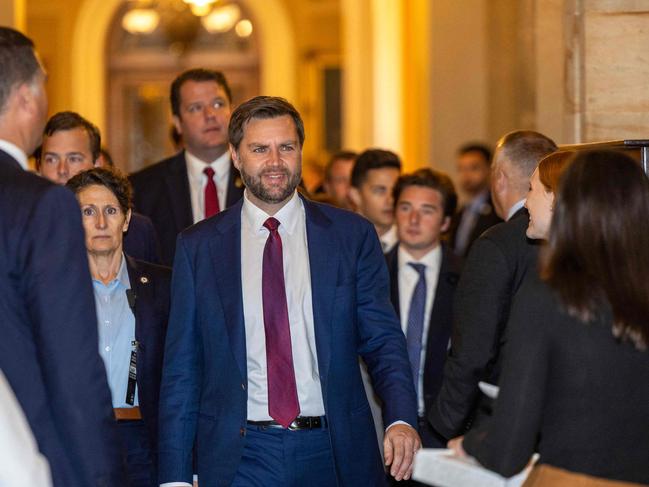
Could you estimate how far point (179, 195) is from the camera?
6145 mm

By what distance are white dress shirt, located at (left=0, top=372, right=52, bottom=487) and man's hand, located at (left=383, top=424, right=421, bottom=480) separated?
157cm

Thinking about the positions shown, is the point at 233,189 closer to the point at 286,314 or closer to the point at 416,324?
the point at 416,324

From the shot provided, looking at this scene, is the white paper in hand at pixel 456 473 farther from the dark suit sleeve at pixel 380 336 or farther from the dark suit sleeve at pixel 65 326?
Answer: the dark suit sleeve at pixel 380 336

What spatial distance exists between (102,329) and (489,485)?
1978mm

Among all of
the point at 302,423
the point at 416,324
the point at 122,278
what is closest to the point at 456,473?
the point at 302,423

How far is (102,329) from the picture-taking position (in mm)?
4551

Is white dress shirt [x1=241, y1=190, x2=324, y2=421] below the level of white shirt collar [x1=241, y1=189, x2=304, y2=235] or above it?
below

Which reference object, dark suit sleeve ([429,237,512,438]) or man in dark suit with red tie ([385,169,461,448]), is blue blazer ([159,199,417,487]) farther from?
man in dark suit with red tie ([385,169,461,448])

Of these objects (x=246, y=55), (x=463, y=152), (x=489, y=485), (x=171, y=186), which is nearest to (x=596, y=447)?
(x=489, y=485)

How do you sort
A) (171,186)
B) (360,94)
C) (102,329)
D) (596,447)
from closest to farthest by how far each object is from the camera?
(596,447), (102,329), (171,186), (360,94)

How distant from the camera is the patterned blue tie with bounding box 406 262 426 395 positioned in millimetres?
5590

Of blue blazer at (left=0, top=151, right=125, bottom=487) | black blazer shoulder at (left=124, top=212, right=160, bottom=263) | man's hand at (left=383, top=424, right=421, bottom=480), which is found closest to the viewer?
blue blazer at (left=0, top=151, right=125, bottom=487)

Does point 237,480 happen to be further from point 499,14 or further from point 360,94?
point 360,94

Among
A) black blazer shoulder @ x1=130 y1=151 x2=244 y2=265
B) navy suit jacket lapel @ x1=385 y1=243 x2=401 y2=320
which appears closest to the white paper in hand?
navy suit jacket lapel @ x1=385 y1=243 x2=401 y2=320
